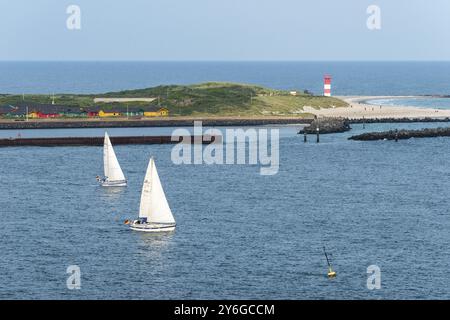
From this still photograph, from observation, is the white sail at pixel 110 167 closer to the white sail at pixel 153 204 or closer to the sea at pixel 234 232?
the sea at pixel 234 232

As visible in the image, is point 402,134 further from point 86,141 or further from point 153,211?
point 153,211

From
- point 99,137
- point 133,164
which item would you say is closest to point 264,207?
point 133,164

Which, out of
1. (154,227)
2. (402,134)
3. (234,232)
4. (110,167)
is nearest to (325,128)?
(402,134)

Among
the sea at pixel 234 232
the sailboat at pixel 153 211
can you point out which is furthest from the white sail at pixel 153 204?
the sea at pixel 234 232

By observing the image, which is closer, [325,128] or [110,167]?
[110,167]
